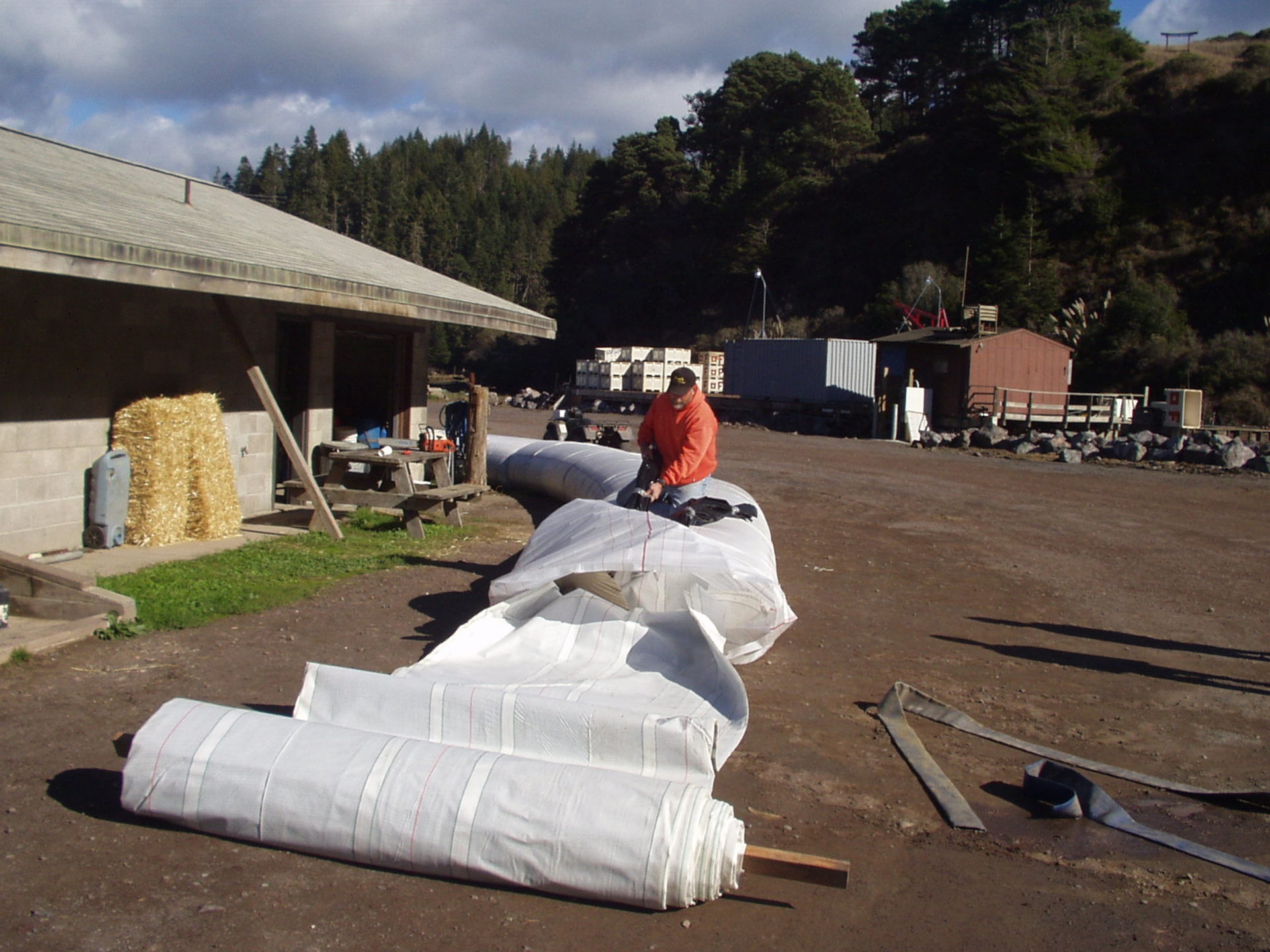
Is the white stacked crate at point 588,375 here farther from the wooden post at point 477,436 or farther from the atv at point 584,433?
the wooden post at point 477,436

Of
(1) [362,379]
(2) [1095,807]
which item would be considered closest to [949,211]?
(1) [362,379]

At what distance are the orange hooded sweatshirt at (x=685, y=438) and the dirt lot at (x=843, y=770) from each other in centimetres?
145

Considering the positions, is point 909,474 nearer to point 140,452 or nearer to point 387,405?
point 387,405

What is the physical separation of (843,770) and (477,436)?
868 centimetres

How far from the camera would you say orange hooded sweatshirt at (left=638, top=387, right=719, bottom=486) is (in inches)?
307

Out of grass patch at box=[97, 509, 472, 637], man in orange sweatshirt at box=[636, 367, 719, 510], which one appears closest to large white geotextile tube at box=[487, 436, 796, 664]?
man in orange sweatshirt at box=[636, 367, 719, 510]

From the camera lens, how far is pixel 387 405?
14711 mm

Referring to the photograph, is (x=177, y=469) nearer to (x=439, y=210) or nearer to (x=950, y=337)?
(x=950, y=337)

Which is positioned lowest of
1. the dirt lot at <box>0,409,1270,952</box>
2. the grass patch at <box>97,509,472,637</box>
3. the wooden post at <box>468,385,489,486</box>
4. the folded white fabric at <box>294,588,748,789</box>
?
the dirt lot at <box>0,409,1270,952</box>

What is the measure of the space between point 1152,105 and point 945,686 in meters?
57.2

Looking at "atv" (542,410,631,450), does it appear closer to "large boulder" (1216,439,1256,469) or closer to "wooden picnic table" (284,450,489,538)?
"wooden picnic table" (284,450,489,538)

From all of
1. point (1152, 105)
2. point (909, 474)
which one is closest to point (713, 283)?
point (1152, 105)

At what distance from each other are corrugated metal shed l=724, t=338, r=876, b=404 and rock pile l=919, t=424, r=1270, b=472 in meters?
6.18

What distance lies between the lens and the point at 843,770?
5.01m
